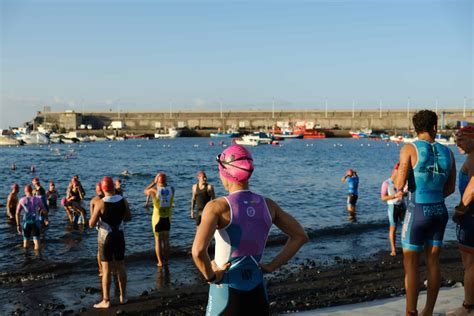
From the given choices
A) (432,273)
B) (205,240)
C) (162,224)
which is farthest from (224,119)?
(205,240)

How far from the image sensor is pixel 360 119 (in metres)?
138

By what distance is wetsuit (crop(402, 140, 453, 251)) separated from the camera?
5125 mm

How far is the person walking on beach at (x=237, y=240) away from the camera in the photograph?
349 centimetres

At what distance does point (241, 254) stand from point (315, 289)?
6.35 meters

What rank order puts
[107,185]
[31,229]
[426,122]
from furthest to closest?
[31,229]
[107,185]
[426,122]

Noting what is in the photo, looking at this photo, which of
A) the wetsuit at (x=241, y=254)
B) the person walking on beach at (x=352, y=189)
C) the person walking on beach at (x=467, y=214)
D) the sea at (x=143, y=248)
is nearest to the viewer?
the wetsuit at (x=241, y=254)

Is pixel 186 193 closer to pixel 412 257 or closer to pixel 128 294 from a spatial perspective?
pixel 128 294

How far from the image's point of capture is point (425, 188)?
203 inches

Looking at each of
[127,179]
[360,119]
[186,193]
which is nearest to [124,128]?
[360,119]

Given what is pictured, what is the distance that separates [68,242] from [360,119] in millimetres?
129881

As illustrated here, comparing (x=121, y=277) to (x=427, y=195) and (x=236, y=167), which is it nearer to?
(x=427, y=195)

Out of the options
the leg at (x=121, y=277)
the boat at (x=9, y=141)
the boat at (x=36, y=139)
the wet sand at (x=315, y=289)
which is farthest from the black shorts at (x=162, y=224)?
the boat at (x=9, y=141)

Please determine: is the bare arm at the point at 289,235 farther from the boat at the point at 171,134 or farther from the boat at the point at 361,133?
the boat at the point at 171,134

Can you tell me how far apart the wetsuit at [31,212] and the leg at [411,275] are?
10.00 m
